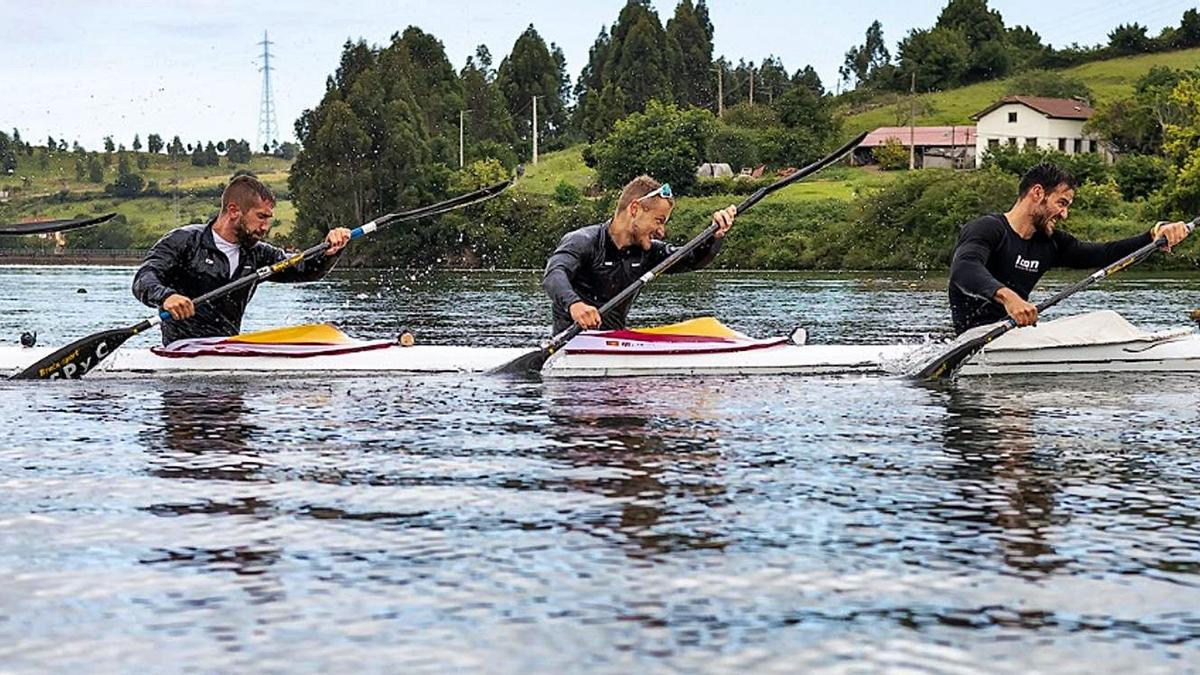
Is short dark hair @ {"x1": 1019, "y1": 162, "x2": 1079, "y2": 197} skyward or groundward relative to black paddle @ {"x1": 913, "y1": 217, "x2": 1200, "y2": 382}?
skyward

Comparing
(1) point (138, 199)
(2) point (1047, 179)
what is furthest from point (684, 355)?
(1) point (138, 199)

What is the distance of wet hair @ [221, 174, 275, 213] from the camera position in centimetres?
1405

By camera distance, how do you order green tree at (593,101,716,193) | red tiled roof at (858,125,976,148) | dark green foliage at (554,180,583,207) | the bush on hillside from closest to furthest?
1. dark green foliage at (554,180,583,207)
2. green tree at (593,101,716,193)
3. the bush on hillside
4. red tiled roof at (858,125,976,148)

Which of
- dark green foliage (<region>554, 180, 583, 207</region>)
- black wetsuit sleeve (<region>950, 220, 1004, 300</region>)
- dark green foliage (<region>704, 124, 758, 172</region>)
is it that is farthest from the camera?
dark green foliage (<region>704, 124, 758, 172</region>)

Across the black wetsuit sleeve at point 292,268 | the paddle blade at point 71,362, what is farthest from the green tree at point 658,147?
the paddle blade at point 71,362

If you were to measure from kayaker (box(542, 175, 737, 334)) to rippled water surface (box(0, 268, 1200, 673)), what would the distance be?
1.02 metres

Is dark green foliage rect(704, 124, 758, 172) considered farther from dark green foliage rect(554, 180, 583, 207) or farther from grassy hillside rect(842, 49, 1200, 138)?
grassy hillside rect(842, 49, 1200, 138)

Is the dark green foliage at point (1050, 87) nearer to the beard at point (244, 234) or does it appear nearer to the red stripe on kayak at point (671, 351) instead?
the red stripe on kayak at point (671, 351)

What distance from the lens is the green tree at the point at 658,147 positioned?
110m

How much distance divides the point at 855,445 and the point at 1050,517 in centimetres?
267

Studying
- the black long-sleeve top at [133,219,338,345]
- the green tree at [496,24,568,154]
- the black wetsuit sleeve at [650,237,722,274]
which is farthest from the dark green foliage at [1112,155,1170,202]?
the green tree at [496,24,568,154]

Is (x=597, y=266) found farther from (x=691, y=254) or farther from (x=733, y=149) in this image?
(x=733, y=149)

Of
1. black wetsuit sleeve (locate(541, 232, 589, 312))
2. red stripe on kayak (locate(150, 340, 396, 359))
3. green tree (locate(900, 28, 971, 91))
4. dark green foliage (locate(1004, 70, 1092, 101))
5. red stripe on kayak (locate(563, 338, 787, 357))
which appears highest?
green tree (locate(900, 28, 971, 91))

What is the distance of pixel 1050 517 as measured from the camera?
24.6ft
